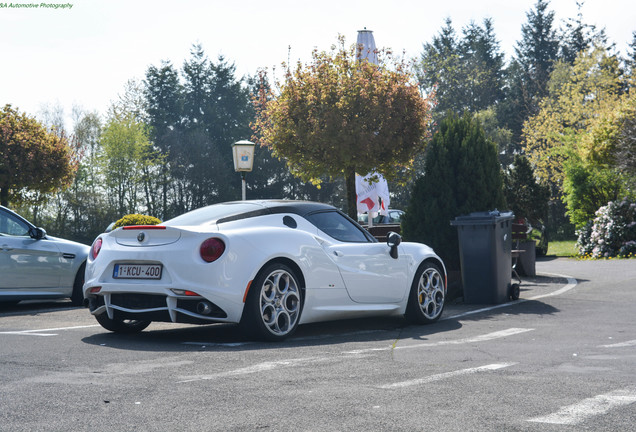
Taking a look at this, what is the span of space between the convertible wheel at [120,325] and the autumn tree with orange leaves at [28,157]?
15366mm

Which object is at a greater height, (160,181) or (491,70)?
(491,70)

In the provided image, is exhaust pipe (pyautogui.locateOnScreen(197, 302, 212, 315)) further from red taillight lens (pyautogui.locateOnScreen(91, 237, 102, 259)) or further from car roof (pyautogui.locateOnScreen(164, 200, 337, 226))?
red taillight lens (pyautogui.locateOnScreen(91, 237, 102, 259))

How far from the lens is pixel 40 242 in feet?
36.2

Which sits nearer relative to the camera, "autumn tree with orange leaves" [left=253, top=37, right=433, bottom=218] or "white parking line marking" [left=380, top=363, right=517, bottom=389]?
"white parking line marking" [left=380, top=363, right=517, bottom=389]

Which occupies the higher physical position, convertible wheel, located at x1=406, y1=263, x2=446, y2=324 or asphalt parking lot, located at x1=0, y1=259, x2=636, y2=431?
convertible wheel, located at x1=406, y1=263, x2=446, y2=324

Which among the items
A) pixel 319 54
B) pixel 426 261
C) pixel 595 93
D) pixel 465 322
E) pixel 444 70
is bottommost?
pixel 465 322

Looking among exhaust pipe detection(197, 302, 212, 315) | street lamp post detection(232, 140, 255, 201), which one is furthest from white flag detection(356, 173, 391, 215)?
exhaust pipe detection(197, 302, 212, 315)

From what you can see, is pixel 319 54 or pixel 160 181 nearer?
pixel 319 54

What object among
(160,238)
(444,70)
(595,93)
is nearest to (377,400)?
(160,238)

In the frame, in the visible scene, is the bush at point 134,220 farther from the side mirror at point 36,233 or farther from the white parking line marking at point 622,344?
the white parking line marking at point 622,344

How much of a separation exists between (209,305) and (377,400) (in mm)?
2642

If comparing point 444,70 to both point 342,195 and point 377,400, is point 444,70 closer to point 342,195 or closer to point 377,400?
point 342,195

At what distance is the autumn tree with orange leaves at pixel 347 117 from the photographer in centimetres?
1478

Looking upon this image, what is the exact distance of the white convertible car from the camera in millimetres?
6797
